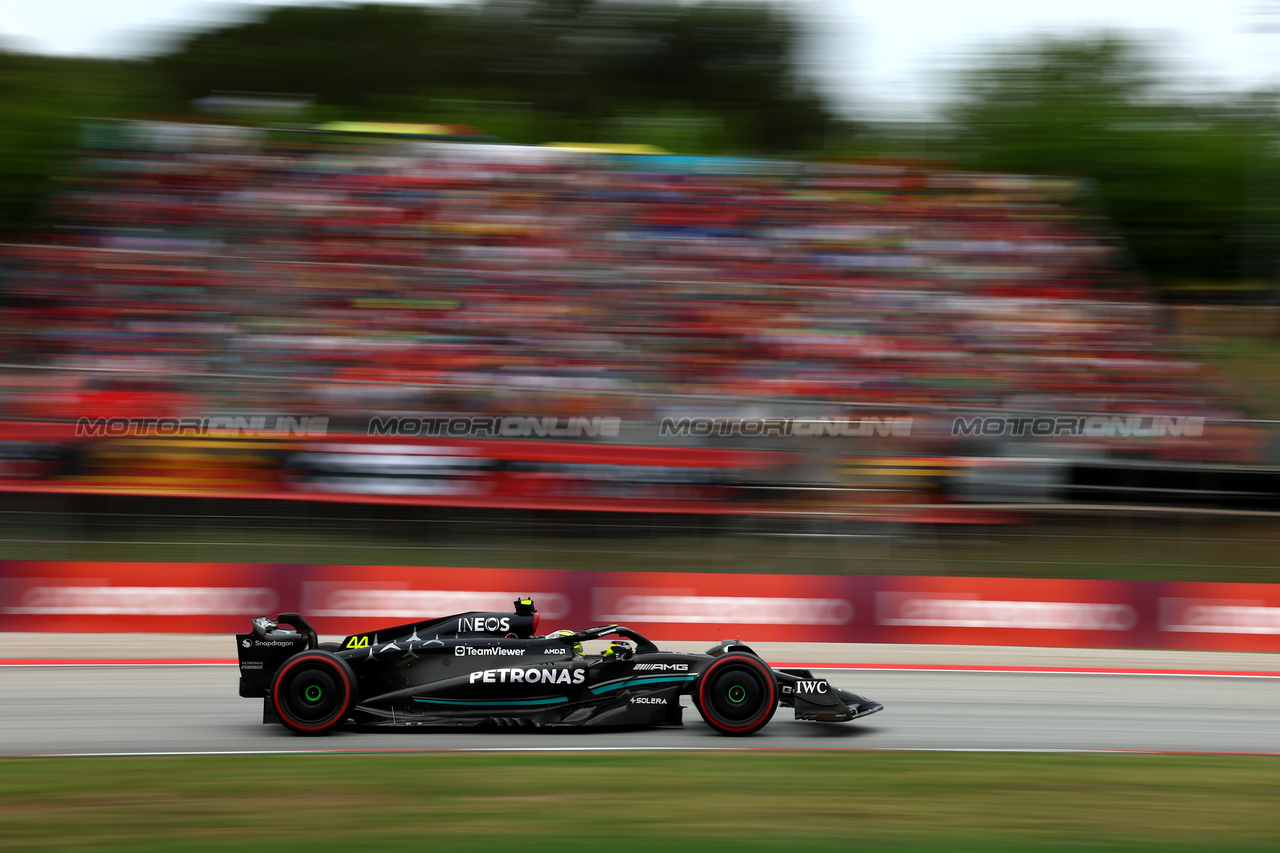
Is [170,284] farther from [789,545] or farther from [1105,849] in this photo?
[1105,849]

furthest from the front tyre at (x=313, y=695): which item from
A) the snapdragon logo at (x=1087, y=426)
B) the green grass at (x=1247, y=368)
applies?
the green grass at (x=1247, y=368)

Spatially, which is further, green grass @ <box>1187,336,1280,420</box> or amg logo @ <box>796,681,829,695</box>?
green grass @ <box>1187,336,1280,420</box>

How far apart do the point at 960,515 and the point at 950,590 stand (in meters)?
1.79

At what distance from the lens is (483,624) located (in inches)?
286

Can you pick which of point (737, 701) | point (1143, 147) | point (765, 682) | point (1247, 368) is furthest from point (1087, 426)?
point (1143, 147)

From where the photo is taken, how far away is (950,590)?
37.7 ft

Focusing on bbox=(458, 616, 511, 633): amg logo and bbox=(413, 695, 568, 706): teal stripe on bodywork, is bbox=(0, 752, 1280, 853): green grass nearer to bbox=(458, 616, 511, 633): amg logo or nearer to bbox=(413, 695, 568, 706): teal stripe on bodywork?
bbox=(413, 695, 568, 706): teal stripe on bodywork

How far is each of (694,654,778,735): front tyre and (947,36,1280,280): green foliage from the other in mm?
21143

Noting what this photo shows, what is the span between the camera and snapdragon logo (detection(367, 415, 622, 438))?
1343 centimetres

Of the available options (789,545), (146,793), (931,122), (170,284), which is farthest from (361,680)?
(931,122)

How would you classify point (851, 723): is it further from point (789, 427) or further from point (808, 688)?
point (789, 427)

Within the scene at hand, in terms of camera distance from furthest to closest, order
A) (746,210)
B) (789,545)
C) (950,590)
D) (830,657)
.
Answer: (746,210), (789,545), (950,590), (830,657)

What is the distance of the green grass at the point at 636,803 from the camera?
514 centimetres

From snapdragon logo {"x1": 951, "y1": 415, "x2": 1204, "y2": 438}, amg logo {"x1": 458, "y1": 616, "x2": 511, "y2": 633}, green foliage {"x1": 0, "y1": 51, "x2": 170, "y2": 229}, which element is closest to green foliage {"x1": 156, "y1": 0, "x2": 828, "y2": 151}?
green foliage {"x1": 0, "y1": 51, "x2": 170, "y2": 229}
